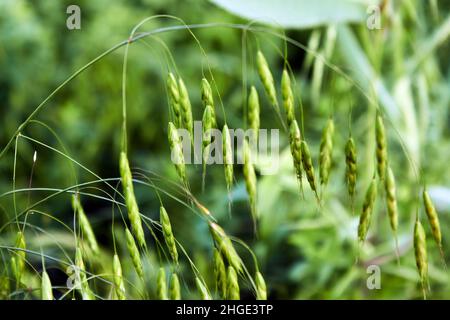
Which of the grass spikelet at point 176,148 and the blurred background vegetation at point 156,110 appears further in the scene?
the blurred background vegetation at point 156,110

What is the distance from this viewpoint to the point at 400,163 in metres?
1.47

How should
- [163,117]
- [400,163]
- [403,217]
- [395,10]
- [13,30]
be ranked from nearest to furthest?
[395,10]
[403,217]
[400,163]
[13,30]
[163,117]

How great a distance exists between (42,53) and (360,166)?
88 centimetres

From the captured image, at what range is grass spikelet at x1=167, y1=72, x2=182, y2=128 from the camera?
52cm

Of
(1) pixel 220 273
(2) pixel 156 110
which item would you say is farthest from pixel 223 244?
(2) pixel 156 110

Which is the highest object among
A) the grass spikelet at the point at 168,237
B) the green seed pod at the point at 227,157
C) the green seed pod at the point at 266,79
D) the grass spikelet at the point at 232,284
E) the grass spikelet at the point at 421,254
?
the green seed pod at the point at 266,79

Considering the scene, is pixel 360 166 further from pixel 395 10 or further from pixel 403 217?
pixel 395 10

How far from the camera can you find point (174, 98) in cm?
52

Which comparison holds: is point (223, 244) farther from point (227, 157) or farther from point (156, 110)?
point (156, 110)

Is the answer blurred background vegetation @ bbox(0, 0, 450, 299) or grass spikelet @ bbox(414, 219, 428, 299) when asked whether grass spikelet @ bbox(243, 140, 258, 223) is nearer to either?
grass spikelet @ bbox(414, 219, 428, 299)

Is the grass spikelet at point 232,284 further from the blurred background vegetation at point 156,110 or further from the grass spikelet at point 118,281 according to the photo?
→ the blurred background vegetation at point 156,110

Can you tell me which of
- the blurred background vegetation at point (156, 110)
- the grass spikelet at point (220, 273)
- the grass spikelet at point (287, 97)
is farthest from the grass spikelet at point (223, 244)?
the blurred background vegetation at point (156, 110)

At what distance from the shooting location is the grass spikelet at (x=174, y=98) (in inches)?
20.4
